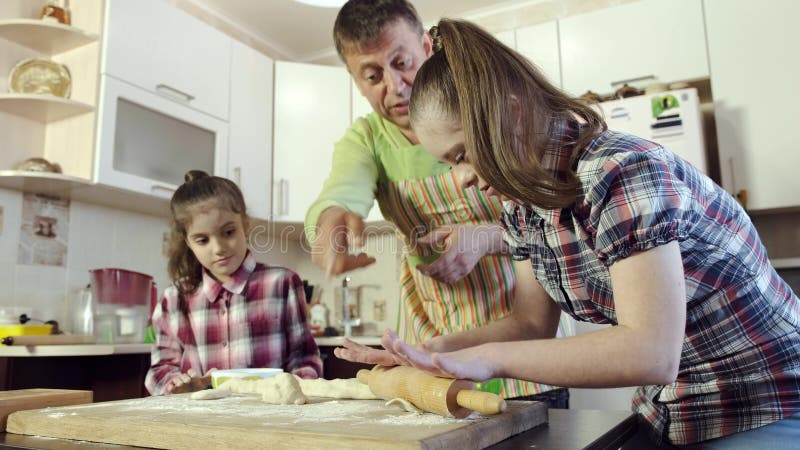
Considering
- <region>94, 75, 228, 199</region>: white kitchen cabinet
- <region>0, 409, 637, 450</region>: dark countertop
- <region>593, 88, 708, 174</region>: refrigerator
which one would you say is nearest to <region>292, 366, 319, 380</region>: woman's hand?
<region>0, 409, 637, 450</region>: dark countertop

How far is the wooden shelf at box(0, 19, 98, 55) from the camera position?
209 cm

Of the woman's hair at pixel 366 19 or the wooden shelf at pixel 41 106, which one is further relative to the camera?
the wooden shelf at pixel 41 106

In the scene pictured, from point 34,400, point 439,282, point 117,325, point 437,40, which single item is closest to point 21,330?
point 117,325

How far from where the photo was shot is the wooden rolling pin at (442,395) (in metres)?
0.63

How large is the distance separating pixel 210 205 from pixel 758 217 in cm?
211

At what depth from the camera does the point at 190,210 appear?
1.46m

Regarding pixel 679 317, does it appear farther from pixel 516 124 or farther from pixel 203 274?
pixel 203 274

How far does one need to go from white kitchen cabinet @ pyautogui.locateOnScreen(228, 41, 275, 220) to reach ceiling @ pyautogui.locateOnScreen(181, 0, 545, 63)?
0.79 feet

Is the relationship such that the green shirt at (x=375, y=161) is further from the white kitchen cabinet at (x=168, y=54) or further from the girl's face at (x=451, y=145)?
the white kitchen cabinet at (x=168, y=54)

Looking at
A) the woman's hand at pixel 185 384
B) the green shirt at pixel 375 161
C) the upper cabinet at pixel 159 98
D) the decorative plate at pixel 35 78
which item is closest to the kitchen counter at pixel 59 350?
the upper cabinet at pixel 159 98

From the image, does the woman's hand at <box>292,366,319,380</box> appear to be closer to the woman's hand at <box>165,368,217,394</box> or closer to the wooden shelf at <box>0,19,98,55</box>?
the woman's hand at <box>165,368,217,394</box>

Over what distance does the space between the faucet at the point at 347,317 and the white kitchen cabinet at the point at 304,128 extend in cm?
42

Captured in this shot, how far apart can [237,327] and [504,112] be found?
1004 millimetres

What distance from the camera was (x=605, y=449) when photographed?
2.10 feet
